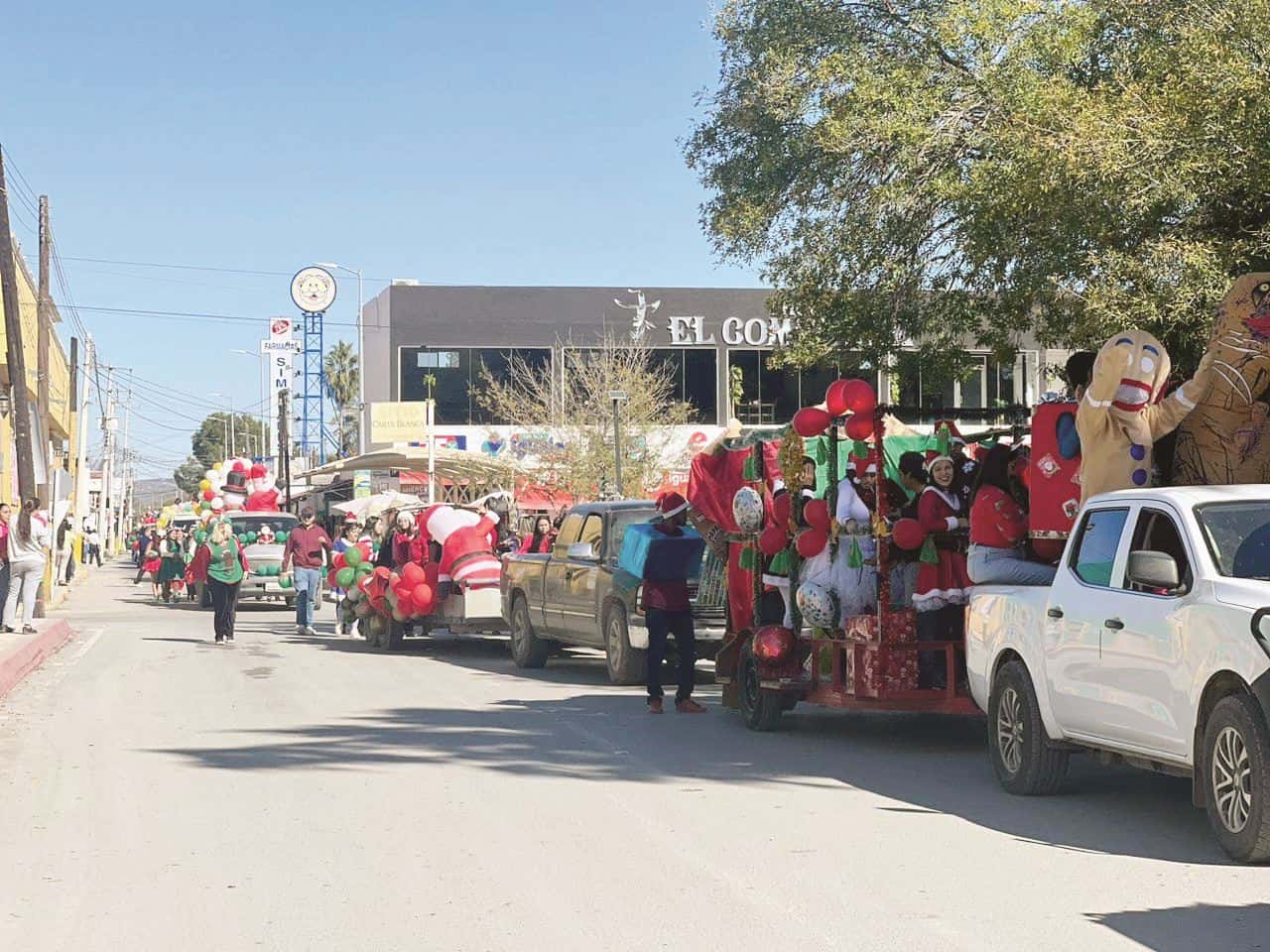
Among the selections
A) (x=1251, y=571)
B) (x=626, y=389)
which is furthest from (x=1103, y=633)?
(x=626, y=389)

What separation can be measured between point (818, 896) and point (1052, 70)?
11721mm

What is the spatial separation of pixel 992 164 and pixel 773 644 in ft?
17.0

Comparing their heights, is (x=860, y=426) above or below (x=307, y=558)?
above

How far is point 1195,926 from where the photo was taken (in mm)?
6535

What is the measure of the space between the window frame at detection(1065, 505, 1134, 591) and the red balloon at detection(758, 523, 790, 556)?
152 inches

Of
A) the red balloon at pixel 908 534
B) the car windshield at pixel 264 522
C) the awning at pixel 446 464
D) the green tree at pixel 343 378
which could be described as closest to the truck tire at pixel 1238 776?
the red balloon at pixel 908 534

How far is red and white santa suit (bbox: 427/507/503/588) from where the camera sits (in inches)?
846

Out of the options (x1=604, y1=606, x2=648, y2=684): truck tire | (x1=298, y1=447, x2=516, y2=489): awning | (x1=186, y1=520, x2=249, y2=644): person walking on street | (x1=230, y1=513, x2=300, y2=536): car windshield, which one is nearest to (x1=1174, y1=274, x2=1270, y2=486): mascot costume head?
(x1=604, y1=606, x2=648, y2=684): truck tire

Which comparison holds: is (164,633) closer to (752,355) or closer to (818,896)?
(818,896)

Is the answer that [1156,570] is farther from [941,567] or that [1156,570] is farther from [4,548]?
[4,548]

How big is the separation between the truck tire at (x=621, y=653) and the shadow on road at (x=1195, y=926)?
10268 millimetres

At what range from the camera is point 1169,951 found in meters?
6.18

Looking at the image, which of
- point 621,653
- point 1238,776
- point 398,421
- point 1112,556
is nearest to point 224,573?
point 621,653

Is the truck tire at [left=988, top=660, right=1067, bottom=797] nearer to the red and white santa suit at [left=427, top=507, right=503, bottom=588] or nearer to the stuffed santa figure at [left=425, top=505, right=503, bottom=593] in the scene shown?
the red and white santa suit at [left=427, top=507, right=503, bottom=588]
